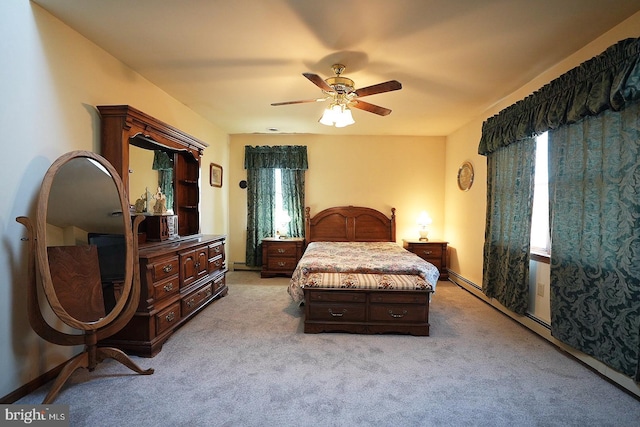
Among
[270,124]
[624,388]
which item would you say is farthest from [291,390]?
[270,124]

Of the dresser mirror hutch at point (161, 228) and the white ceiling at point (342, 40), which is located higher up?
the white ceiling at point (342, 40)

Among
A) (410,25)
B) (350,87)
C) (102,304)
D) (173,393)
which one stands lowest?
(173,393)

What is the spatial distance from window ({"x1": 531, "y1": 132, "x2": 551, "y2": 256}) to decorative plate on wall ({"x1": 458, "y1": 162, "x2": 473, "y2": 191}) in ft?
4.28

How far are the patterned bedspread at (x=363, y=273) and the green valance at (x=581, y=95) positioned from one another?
1709 millimetres

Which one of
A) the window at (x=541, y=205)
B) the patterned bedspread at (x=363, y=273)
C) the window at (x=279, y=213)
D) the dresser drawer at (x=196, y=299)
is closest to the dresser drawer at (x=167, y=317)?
the dresser drawer at (x=196, y=299)

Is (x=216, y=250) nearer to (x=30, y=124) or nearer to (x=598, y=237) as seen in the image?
(x=30, y=124)

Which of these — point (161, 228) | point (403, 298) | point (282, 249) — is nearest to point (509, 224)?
point (403, 298)

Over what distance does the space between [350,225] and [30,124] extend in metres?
4.21

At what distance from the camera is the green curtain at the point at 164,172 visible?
312 cm

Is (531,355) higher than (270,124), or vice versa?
(270,124)

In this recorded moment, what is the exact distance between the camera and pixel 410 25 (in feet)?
6.74

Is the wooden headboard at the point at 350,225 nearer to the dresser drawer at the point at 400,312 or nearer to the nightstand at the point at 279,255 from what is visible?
the nightstand at the point at 279,255

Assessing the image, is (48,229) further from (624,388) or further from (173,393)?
(624,388)

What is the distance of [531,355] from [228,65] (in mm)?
3663
